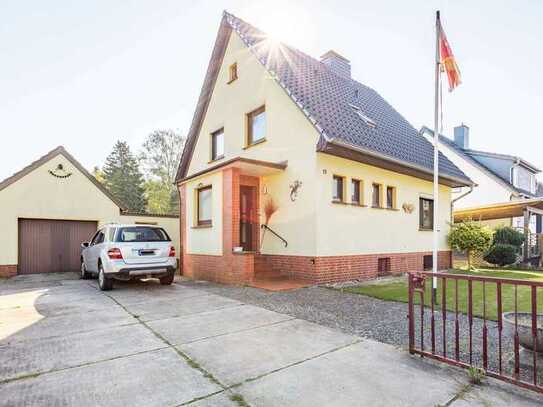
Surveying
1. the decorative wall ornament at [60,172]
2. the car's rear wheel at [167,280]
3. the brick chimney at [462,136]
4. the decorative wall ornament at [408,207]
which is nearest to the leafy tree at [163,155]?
the decorative wall ornament at [60,172]

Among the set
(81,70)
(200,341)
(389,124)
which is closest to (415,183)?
(389,124)

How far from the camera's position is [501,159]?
20375mm

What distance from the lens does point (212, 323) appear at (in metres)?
4.94

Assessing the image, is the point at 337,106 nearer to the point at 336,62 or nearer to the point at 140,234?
the point at 336,62

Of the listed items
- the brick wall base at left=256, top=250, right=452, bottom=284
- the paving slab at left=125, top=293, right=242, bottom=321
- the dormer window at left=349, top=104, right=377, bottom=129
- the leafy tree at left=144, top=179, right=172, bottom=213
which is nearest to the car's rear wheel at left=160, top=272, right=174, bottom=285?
the paving slab at left=125, top=293, right=242, bottom=321

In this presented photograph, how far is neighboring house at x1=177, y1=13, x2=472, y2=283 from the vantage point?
883 cm

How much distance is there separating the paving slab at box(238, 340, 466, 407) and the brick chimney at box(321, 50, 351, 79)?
544 inches

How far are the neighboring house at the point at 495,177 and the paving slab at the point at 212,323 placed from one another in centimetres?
1821

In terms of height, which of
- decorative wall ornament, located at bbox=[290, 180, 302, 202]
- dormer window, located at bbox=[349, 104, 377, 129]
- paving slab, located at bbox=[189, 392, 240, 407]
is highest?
dormer window, located at bbox=[349, 104, 377, 129]

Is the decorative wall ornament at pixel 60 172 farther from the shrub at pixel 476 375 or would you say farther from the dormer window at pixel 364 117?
the shrub at pixel 476 375

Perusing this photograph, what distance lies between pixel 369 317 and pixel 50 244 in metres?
13.1

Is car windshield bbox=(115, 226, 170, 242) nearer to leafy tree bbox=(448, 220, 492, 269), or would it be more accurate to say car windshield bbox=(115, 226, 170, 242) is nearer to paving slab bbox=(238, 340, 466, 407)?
paving slab bbox=(238, 340, 466, 407)

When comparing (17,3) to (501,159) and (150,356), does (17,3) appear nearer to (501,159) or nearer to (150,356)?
(150,356)

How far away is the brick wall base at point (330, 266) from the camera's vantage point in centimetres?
854
